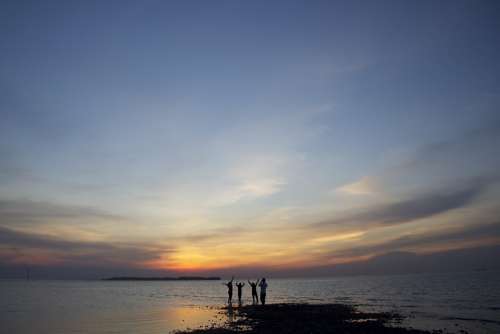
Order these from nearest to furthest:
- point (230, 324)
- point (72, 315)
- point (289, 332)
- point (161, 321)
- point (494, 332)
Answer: point (289, 332) → point (494, 332) → point (230, 324) → point (161, 321) → point (72, 315)

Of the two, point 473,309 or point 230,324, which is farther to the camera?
point 473,309

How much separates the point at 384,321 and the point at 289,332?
10.2 metres

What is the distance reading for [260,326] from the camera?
2695 centimetres

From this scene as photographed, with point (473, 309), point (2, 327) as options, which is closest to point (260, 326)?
point (2, 327)

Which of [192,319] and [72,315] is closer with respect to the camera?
[192,319]

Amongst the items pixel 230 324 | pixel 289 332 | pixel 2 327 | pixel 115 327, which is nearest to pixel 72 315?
pixel 2 327

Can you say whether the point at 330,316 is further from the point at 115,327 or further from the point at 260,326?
the point at 115,327

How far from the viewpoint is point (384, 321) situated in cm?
3019

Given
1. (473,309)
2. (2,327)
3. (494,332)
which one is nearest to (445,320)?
(494,332)

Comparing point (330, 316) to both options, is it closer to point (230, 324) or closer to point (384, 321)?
point (384, 321)

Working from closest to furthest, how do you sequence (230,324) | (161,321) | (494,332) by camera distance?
(494,332)
(230,324)
(161,321)

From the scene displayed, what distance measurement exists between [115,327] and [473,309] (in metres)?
36.2

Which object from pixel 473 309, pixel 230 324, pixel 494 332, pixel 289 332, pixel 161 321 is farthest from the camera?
pixel 473 309

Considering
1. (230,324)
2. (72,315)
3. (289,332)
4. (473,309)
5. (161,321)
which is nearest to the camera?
(289,332)
